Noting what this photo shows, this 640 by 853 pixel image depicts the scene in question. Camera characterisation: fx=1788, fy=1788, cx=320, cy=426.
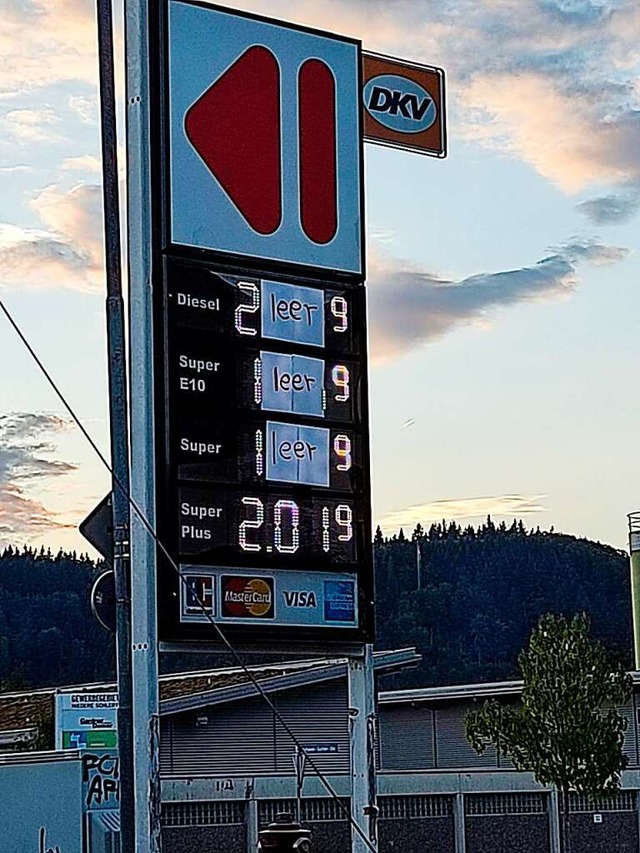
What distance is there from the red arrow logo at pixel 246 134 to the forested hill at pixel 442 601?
73.6 m

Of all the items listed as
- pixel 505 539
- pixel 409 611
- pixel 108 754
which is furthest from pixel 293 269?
pixel 505 539

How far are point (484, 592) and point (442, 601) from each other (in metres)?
6.82

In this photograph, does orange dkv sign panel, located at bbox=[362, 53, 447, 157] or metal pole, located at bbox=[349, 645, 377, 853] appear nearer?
metal pole, located at bbox=[349, 645, 377, 853]

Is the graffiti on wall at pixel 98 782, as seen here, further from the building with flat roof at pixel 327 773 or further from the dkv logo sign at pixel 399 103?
the dkv logo sign at pixel 399 103

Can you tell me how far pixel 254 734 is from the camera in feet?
130

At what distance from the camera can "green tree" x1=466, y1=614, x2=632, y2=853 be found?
3284 centimetres

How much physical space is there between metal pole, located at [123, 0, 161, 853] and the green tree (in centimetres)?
2090

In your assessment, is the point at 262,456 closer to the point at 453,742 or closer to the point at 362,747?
the point at 362,747

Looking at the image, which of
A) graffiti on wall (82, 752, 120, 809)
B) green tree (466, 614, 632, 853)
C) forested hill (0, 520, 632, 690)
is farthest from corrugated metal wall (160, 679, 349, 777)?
forested hill (0, 520, 632, 690)

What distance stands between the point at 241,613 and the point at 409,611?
10131 centimetres

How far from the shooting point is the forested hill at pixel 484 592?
372 ft

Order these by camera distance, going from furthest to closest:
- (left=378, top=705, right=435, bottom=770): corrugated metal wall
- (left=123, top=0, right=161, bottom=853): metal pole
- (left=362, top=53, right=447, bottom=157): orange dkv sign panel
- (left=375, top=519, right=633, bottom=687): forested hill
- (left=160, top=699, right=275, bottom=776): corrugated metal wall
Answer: (left=375, top=519, right=633, bottom=687): forested hill
(left=378, top=705, right=435, bottom=770): corrugated metal wall
(left=160, top=699, right=275, bottom=776): corrugated metal wall
(left=362, top=53, right=447, bottom=157): orange dkv sign panel
(left=123, top=0, right=161, bottom=853): metal pole

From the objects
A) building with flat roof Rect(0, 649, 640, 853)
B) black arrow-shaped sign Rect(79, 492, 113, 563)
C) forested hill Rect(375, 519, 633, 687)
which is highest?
forested hill Rect(375, 519, 633, 687)

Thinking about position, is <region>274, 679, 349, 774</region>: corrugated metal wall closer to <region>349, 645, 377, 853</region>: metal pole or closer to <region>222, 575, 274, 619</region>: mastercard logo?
<region>349, 645, 377, 853</region>: metal pole
